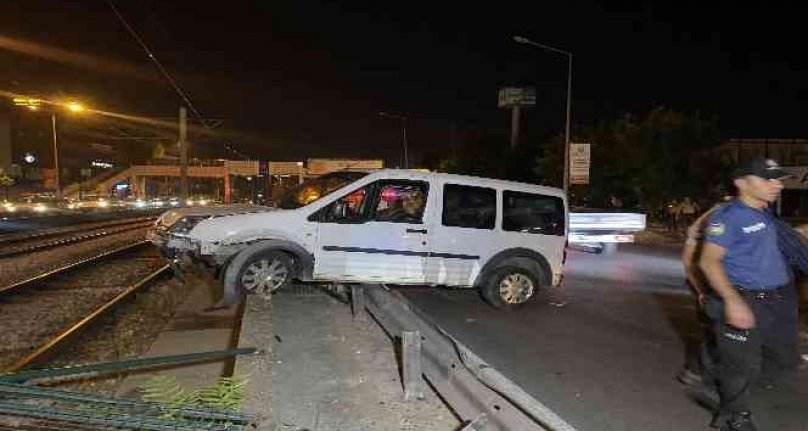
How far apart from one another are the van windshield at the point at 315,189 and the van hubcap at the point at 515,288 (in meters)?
2.45

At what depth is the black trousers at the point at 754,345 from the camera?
4309 millimetres

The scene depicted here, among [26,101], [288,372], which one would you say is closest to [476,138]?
[26,101]

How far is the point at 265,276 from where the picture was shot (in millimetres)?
8617

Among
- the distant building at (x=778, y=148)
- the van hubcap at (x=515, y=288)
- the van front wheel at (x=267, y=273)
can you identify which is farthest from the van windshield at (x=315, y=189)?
the distant building at (x=778, y=148)

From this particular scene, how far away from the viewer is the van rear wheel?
9492 mm

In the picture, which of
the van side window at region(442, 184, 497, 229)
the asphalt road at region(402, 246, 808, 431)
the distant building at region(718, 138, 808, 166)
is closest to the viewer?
the asphalt road at region(402, 246, 808, 431)

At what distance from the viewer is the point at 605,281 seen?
13602 millimetres

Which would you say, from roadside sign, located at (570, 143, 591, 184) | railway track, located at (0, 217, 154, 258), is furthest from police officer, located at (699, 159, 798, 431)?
roadside sign, located at (570, 143, 591, 184)

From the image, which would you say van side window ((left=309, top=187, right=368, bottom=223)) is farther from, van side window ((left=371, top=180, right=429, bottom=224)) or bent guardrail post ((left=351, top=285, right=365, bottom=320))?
bent guardrail post ((left=351, top=285, right=365, bottom=320))

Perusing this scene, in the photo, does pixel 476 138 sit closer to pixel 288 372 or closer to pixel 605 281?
pixel 605 281

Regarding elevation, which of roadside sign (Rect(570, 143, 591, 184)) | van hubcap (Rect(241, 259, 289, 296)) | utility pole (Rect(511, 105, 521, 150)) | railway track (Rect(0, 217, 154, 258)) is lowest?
railway track (Rect(0, 217, 154, 258))

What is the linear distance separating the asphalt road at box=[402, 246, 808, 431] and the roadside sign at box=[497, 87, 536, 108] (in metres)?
60.2

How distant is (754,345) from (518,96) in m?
69.5

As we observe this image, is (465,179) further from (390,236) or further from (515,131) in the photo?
(515,131)
